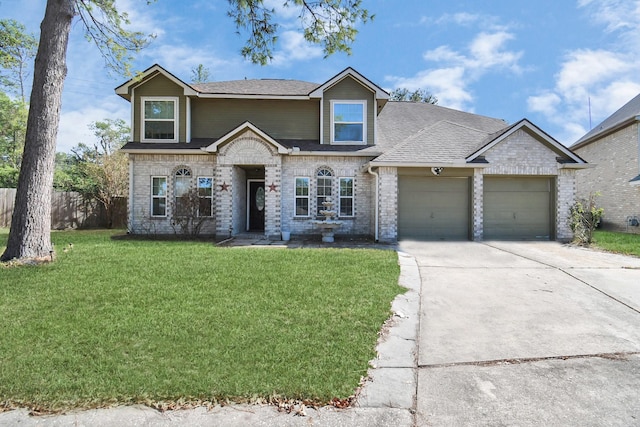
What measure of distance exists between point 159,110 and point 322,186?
24.4 feet

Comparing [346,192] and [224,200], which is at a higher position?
[346,192]

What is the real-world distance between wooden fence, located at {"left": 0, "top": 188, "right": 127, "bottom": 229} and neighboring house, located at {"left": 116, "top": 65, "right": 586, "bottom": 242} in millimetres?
5570

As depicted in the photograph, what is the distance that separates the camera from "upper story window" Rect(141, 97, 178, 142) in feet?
46.4

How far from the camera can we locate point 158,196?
1411 centimetres

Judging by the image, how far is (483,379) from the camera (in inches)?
129

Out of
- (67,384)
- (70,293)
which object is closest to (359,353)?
(67,384)

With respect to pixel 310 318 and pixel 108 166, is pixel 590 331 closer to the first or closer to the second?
pixel 310 318

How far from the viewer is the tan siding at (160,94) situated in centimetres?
1399

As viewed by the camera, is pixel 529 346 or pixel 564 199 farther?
pixel 564 199

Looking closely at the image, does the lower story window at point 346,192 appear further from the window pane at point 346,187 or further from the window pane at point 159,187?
the window pane at point 159,187

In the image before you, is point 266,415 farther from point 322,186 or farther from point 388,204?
point 322,186

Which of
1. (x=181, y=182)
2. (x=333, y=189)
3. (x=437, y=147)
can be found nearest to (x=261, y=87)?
(x=181, y=182)

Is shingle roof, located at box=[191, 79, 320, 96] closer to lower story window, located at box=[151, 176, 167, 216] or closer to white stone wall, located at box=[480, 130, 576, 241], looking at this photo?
lower story window, located at box=[151, 176, 167, 216]

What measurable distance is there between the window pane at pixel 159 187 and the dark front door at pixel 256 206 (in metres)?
3.69
